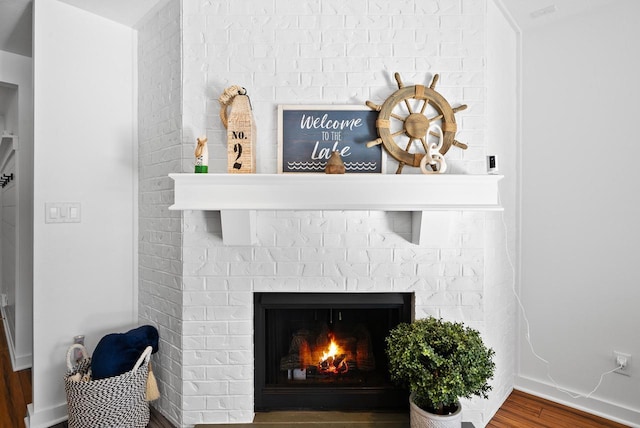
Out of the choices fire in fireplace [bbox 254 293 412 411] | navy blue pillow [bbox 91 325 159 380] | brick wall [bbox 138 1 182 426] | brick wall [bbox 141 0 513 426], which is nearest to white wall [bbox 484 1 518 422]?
brick wall [bbox 141 0 513 426]

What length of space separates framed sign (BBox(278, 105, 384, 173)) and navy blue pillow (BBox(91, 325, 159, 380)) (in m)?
1.21

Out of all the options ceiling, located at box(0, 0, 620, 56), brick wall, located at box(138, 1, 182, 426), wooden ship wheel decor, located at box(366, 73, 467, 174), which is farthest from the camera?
ceiling, located at box(0, 0, 620, 56)

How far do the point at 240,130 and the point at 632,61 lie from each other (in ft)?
→ 7.23

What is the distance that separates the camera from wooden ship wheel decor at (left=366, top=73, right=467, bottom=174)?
5.49 feet

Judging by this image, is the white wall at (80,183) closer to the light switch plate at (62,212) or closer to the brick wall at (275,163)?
the light switch plate at (62,212)

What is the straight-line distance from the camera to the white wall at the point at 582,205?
1.88 metres

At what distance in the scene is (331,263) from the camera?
1.71 metres

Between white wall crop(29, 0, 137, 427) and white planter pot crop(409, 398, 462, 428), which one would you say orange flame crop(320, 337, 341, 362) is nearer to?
white planter pot crop(409, 398, 462, 428)

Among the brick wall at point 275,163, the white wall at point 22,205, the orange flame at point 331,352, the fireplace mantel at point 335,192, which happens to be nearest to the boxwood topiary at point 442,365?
the brick wall at point 275,163

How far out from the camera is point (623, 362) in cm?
187

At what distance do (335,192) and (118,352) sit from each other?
4.61ft

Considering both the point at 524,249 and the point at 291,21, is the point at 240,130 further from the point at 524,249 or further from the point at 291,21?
the point at 524,249

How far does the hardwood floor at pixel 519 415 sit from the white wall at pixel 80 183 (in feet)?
0.88

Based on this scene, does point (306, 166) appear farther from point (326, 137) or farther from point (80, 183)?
point (80, 183)
